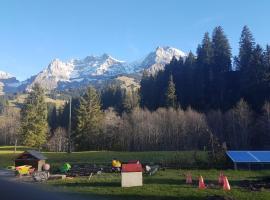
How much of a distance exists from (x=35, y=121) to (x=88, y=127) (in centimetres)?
2034

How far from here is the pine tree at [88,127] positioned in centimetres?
10400

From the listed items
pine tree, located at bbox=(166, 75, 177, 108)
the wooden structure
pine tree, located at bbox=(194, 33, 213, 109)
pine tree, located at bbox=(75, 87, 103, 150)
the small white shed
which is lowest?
the small white shed

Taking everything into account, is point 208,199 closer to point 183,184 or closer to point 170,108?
point 183,184

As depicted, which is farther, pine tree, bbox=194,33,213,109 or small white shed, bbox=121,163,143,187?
pine tree, bbox=194,33,213,109

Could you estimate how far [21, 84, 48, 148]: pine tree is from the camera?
8538cm

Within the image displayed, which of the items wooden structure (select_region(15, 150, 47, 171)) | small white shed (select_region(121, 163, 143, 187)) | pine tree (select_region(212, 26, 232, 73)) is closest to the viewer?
small white shed (select_region(121, 163, 143, 187))

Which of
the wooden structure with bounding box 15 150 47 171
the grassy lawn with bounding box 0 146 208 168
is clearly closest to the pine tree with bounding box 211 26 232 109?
the grassy lawn with bounding box 0 146 208 168

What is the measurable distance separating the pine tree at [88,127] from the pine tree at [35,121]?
16447 millimetres

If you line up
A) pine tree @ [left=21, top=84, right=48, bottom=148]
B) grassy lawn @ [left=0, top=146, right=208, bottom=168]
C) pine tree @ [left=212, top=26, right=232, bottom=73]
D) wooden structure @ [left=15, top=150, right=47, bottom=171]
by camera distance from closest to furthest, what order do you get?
wooden structure @ [left=15, top=150, right=47, bottom=171] → grassy lawn @ [left=0, top=146, right=208, bottom=168] → pine tree @ [left=21, top=84, right=48, bottom=148] → pine tree @ [left=212, top=26, right=232, bottom=73]

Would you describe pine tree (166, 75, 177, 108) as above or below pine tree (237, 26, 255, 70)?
below

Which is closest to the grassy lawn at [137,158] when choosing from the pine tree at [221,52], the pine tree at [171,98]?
the pine tree at [171,98]

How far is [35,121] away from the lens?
86.9 metres

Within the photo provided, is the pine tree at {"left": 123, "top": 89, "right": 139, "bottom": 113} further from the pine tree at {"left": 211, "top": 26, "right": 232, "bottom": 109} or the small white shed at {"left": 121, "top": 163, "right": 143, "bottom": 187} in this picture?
the small white shed at {"left": 121, "top": 163, "right": 143, "bottom": 187}

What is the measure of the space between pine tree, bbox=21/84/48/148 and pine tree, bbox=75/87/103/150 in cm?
1645
